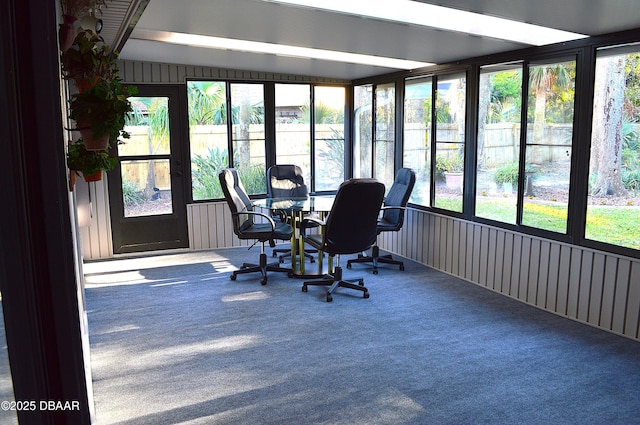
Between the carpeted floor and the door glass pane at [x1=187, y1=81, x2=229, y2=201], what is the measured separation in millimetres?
1956

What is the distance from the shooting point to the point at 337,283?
193 inches

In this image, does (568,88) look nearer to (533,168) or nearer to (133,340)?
(533,168)

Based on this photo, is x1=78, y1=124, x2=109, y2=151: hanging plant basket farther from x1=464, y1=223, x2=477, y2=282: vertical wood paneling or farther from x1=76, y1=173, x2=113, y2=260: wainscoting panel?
x1=76, y1=173, x2=113, y2=260: wainscoting panel

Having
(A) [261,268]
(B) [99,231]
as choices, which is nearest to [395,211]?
(A) [261,268]

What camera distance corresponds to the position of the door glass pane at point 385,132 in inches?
264

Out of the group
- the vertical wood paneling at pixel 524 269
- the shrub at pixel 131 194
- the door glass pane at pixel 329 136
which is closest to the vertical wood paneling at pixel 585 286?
the vertical wood paneling at pixel 524 269

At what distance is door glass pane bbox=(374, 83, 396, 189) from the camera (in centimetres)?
670

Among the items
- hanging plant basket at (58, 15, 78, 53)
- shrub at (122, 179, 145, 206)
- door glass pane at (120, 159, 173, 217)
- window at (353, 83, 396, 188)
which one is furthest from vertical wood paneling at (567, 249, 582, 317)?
shrub at (122, 179, 145, 206)

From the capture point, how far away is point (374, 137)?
7.11 m

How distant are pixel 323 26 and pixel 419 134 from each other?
255cm

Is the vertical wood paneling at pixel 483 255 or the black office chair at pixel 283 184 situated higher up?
the black office chair at pixel 283 184

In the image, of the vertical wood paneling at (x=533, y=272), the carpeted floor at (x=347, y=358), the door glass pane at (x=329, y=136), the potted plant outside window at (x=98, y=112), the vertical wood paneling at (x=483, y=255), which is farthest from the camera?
the door glass pane at (x=329, y=136)

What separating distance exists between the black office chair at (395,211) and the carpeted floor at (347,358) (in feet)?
1.86

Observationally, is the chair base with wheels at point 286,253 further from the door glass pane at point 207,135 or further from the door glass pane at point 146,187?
the door glass pane at point 146,187
